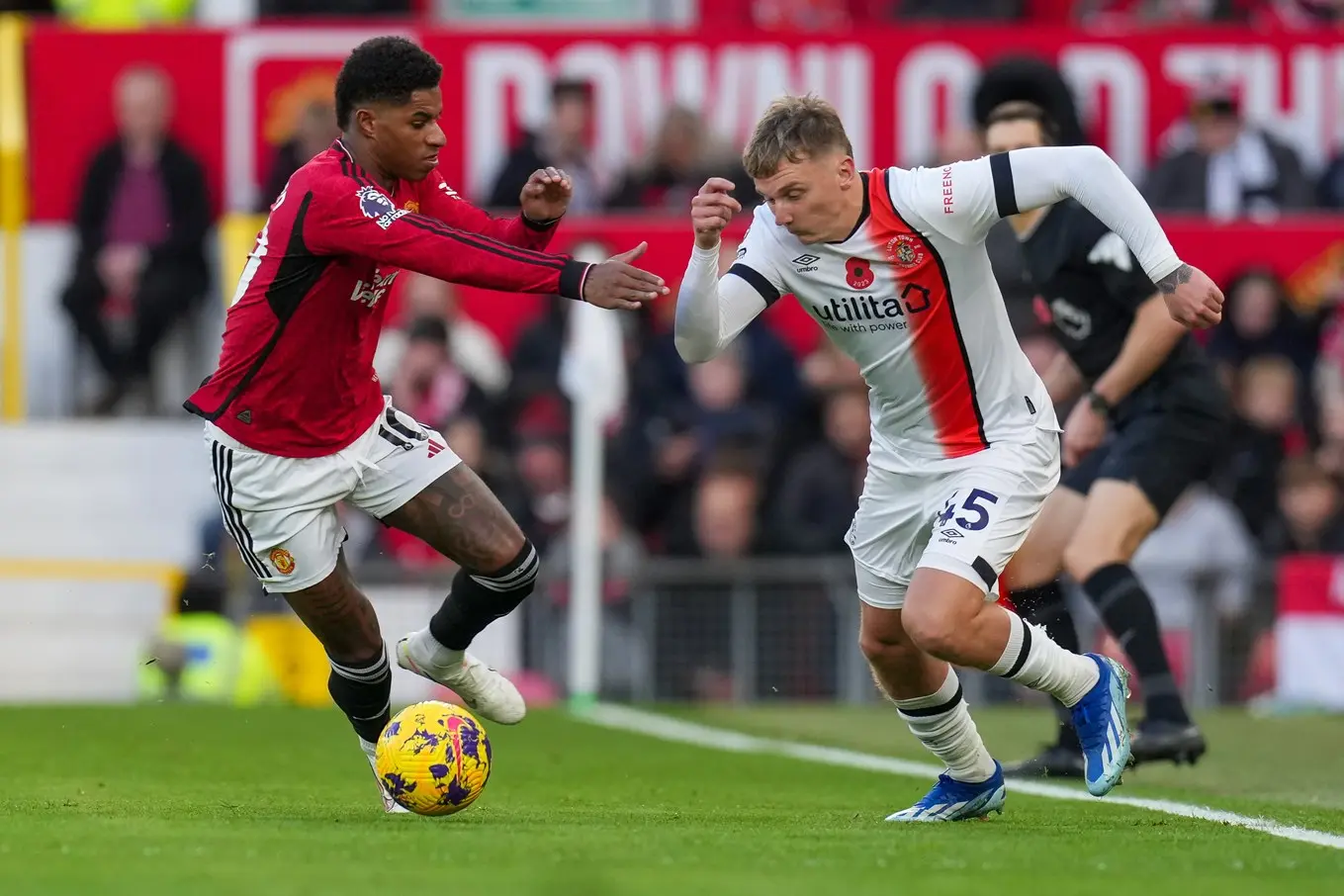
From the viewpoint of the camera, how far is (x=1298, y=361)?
15.5 metres

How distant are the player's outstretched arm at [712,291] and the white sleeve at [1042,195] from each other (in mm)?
600

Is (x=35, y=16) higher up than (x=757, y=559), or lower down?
higher up

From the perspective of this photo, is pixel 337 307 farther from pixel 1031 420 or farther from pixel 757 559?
pixel 757 559

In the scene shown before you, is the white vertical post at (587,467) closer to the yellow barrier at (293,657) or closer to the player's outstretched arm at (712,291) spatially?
the yellow barrier at (293,657)

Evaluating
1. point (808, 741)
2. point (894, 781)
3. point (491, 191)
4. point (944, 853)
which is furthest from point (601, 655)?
point (944, 853)

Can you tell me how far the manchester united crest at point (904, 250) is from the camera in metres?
7.35

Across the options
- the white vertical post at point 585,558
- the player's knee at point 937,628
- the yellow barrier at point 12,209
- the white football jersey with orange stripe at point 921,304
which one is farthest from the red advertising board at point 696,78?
the player's knee at point 937,628

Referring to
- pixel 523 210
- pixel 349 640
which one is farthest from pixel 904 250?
pixel 349 640

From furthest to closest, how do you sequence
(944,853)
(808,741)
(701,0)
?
(701,0) → (808,741) → (944,853)

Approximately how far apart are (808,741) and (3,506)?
7.39m

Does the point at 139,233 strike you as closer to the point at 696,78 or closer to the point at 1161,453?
the point at 696,78

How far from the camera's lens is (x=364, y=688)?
7980 millimetres

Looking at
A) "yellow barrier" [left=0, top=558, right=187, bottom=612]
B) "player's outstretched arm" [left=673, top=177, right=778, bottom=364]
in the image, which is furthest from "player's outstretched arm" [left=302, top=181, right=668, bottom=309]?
"yellow barrier" [left=0, top=558, right=187, bottom=612]

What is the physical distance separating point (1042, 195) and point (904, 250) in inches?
17.9
